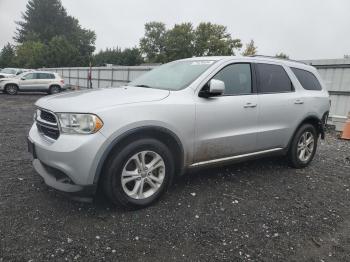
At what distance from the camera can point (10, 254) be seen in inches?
102

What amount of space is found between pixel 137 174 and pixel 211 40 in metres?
58.0

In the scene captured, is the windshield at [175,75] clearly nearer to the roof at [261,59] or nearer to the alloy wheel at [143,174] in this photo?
the roof at [261,59]

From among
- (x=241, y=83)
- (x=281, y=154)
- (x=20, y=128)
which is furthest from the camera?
(x=20, y=128)

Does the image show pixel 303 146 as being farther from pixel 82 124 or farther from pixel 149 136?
pixel 82 124

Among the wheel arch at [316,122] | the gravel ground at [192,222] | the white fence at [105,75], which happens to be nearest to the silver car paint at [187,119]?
the wheel arch at [316,122]

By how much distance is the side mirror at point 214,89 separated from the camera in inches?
141

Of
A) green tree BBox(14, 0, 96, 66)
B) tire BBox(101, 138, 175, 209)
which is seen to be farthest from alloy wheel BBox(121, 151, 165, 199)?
green tree BBox(14, 0, 96, 66)

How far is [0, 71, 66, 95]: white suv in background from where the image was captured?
18828 mm

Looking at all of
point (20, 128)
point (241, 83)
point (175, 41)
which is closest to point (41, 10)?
point (175, 41)

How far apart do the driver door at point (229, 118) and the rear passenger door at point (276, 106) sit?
164 mm

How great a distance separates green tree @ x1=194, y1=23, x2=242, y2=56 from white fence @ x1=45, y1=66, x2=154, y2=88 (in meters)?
34.4

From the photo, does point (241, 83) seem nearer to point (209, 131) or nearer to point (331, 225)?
point (209, 131)

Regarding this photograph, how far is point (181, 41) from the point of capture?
59.2 metres

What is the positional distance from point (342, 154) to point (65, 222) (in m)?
5.86
